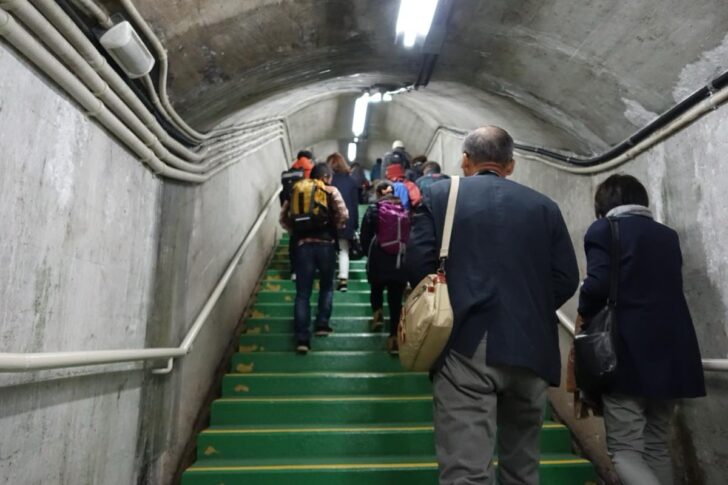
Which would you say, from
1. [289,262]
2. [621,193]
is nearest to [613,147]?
[621,193]

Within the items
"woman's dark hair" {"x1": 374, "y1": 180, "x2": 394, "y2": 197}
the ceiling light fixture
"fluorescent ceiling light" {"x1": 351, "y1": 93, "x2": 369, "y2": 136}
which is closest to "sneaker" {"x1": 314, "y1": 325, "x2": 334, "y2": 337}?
"woman's dark hair" {"x1": 374, "y1": 180, "x2": 394, "y2": 197}

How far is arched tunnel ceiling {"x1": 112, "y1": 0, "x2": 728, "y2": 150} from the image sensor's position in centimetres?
198

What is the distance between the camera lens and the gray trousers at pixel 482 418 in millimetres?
1515

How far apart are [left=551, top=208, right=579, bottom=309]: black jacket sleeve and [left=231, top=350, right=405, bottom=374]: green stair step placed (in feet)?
6.35

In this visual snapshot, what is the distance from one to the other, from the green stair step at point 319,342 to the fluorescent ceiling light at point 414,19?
85.3 inches

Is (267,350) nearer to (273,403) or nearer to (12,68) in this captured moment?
(273,403)

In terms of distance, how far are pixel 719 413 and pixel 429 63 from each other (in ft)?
8.01

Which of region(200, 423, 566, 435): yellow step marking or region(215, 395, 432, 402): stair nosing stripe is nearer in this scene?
region(200, 423, 566, 435): yellow step marking

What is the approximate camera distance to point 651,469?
1895 millimetres

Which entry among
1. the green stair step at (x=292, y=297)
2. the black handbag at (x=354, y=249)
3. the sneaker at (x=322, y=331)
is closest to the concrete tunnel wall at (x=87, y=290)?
the sneaker at (x=322, y=331)

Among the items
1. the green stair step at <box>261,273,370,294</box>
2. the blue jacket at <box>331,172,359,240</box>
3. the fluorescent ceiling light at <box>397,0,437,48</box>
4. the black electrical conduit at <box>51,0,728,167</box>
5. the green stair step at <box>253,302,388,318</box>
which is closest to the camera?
the black electrical conduit at <box>51,0,728,167</box>

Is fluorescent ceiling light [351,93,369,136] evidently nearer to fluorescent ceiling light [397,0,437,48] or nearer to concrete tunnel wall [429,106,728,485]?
fluorescent ceiling light [397,0,437,48]

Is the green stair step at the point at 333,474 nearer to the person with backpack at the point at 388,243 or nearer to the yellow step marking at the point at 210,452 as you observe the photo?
the yellow step marking at the point at 210,452

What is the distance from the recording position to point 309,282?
3.66 m
